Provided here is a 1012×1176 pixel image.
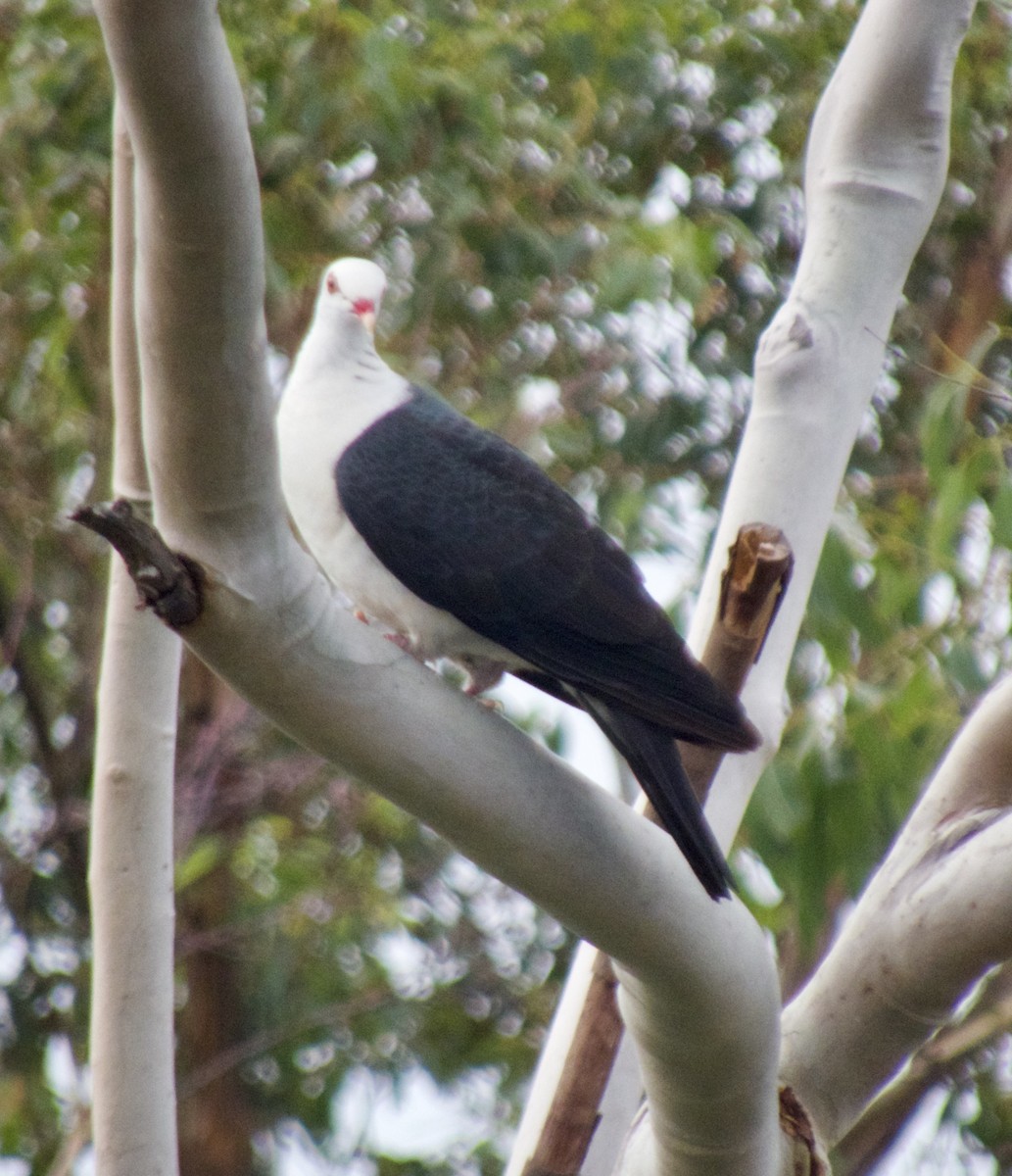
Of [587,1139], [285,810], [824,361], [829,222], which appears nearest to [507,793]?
[587,1139]

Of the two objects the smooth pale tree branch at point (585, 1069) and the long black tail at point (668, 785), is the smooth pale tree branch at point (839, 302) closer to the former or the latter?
the smooth pale tree branch at point (585, 1069)

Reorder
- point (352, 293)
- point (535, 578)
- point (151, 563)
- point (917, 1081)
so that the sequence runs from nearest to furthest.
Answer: point (151, 563), point (535, 578), point (352, 293), point (917, 1081)

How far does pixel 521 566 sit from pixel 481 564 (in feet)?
0.17

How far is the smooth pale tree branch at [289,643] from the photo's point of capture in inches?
48.7

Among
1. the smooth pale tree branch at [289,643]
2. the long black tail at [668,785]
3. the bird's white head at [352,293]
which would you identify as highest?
the smooth pale tree branch at [289,643]

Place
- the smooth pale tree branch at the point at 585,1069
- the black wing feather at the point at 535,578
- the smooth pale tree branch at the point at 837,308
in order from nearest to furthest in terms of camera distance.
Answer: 1. the black wing feather at the point at 535,578
2. the smooth pale tree branch at the point at 585,1069
3. the smooth pale tree branch at the point at 837,308

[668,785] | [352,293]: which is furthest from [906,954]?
[352,293]

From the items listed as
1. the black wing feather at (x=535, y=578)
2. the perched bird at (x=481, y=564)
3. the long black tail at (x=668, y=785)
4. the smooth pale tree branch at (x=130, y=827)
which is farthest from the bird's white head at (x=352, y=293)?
the long black tail at (x=668, y=785)

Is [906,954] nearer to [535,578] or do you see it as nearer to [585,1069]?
[585,1069]

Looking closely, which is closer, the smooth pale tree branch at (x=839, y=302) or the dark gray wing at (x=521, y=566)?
the dark gray wing at (x=521, y=566)

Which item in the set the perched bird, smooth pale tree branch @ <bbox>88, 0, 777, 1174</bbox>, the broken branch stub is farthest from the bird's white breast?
the broken branch stub

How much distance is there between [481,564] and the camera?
2.18 m

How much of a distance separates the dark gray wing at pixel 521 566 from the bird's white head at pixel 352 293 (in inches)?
10.8

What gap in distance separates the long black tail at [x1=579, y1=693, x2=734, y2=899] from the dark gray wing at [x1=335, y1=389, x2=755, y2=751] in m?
0.02
